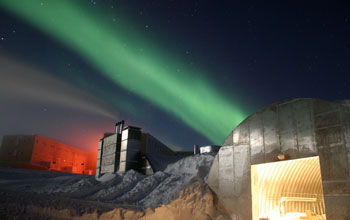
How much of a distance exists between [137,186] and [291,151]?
51.6 feet

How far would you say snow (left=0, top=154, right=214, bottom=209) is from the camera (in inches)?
768

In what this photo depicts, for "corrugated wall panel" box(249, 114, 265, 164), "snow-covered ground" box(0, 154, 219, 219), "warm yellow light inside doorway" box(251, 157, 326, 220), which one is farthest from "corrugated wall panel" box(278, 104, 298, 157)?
"snow-covered ground" box(0, 154, 219, 219)

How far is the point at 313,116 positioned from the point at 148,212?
8286 mm

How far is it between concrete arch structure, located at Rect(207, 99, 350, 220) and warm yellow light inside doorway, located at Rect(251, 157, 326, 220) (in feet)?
0.19

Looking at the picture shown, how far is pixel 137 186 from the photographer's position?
75.5 feet

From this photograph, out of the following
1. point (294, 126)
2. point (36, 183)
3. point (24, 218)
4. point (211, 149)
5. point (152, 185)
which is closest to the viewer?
point (24, 218)

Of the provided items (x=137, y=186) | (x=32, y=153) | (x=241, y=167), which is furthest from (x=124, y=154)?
(x=32, y=153)

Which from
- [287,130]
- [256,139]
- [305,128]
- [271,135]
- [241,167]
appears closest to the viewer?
[305,128]

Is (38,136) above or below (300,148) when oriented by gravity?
above

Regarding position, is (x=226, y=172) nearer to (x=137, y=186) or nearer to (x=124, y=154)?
(x=137, y=186)

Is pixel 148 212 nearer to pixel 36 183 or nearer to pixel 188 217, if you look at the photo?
pixel 188 217

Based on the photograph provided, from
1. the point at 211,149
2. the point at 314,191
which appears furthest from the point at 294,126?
the point at 211,149

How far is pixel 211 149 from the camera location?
45344 millimetres

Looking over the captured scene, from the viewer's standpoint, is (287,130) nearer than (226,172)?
Yes
